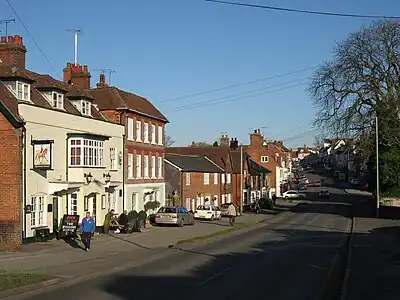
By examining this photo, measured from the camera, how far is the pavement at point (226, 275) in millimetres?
15820

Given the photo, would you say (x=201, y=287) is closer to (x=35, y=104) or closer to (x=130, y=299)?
(x=130, y=299)

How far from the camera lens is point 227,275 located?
1989cm

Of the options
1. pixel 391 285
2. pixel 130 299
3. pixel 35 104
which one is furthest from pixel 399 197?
pixel 130 299

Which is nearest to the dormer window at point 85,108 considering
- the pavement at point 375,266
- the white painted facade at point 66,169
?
the white painted facade at point 66,169

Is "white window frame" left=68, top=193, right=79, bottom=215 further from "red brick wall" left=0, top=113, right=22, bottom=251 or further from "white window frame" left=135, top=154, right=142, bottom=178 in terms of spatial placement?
"white window frame" left=135, top=154, right=142, bottom=178

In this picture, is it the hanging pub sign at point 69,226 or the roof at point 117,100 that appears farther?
the roof at point 117,100

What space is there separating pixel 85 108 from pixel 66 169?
18.1ft

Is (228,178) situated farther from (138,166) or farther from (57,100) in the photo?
(57,100)

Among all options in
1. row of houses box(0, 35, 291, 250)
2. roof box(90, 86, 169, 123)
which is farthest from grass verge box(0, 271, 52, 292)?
roof box(90, 86, 169, 123)

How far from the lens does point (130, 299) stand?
14672 mm

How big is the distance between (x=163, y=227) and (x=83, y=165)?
1312 centimetres

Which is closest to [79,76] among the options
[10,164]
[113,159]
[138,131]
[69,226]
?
[113,159]

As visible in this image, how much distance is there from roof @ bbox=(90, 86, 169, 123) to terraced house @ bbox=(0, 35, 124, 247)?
370 centimetres

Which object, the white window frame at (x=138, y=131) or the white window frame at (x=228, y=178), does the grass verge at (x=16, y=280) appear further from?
the white window frame at (x=228, y=178)
